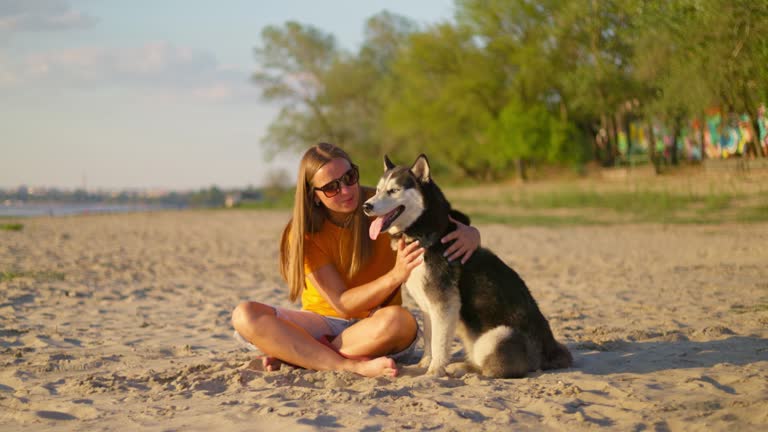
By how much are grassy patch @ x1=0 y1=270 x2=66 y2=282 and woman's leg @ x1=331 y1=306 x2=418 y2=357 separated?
654cm

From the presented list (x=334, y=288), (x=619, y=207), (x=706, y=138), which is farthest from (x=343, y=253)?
(x=706, y=138)

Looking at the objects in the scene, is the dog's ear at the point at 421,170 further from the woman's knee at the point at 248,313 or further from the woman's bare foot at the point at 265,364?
the woman's bare foot at the point at 265,364

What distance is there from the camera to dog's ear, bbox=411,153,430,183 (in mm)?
4027

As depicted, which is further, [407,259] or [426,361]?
[426,361]

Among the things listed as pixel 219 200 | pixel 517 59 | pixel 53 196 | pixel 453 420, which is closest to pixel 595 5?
pixel 517 59

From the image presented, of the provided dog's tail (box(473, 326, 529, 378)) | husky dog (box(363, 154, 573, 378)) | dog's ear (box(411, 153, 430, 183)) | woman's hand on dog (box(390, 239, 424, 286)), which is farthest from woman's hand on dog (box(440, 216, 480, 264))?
dog's tail (box(473, 326, 529, 378))

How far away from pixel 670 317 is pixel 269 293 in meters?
5.04

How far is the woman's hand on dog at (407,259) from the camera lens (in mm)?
4066

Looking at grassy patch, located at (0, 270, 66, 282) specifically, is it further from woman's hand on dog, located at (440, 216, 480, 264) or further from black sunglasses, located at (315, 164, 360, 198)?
woman's hand on dog, located at (440, 216, 480, 264)

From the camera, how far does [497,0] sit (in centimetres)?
3238

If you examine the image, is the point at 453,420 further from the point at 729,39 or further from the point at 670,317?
the point at 729,39

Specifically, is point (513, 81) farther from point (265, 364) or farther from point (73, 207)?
point (265, 364)

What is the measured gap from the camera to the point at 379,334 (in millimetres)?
4465

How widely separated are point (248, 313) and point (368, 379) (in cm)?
96
